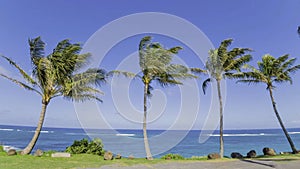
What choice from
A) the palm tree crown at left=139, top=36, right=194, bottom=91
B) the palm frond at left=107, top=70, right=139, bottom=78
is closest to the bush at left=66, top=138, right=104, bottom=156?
the palm frond at left=107, top=70, right=139, bottom=78

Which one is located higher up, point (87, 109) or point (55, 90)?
point (55, 90)

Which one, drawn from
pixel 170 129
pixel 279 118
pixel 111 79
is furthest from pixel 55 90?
pixel 279 118

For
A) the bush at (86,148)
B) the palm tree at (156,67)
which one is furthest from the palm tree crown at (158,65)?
the bush at (86,148)

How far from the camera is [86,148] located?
40.0 ft

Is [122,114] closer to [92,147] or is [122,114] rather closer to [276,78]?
[92,147]

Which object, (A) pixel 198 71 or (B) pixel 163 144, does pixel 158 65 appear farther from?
(B) pixel 163 144

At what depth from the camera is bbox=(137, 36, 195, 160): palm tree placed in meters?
11.4

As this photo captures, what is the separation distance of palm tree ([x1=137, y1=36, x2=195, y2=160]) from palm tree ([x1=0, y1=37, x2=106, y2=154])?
240 cm

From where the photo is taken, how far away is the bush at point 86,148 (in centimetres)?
1202

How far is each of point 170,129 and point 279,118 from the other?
7.75 metres

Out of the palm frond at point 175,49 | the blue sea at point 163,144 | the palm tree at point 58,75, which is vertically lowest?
the blue sea at point 163,144

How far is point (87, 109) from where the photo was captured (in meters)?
11.6

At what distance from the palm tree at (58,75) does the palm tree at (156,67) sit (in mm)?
2403

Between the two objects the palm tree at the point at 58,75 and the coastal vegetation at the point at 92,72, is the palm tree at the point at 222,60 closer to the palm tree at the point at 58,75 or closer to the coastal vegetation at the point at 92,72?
the coastal vegetation at the point at 92,72
